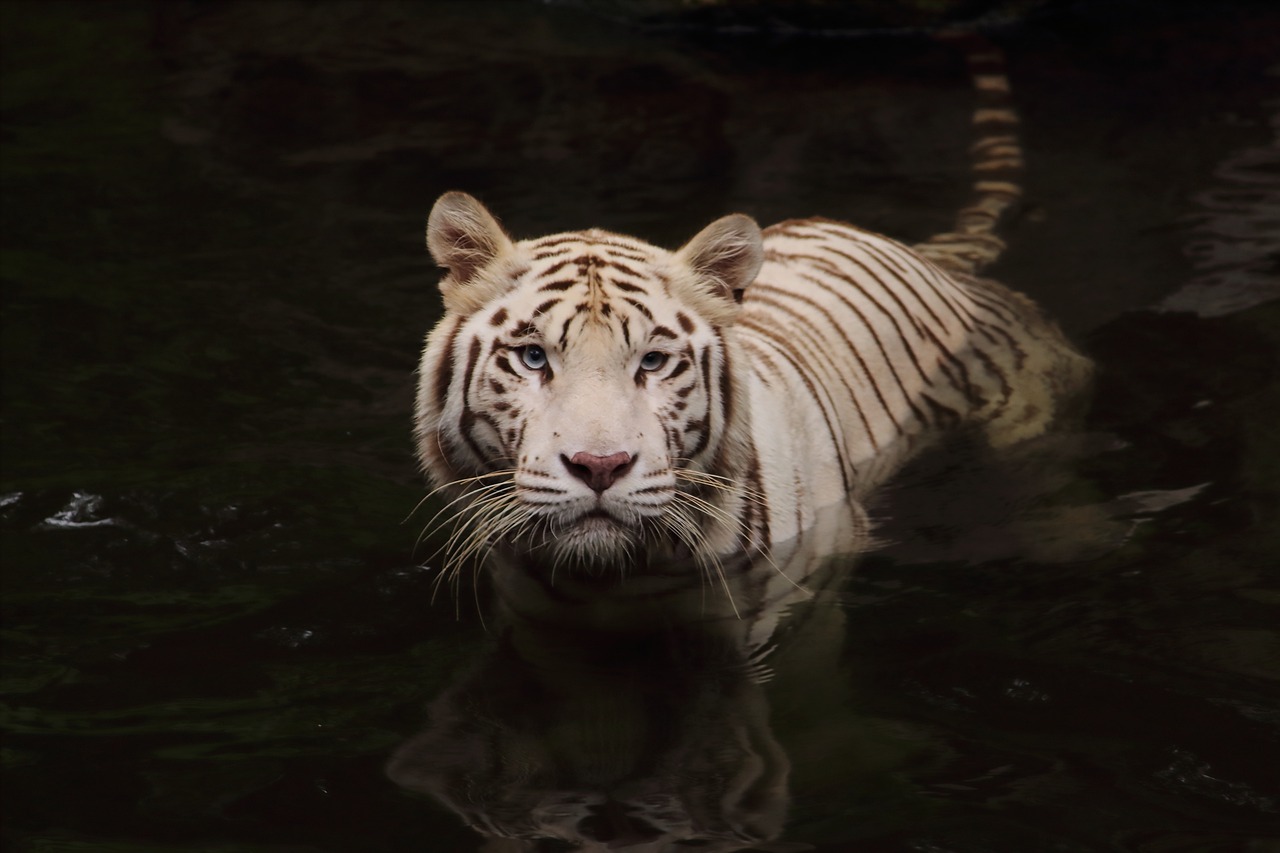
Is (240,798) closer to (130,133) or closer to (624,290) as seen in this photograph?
(624,290)

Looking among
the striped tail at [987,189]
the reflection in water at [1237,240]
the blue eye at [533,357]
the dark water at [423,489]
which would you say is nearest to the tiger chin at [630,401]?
the blue eye at [533,357]

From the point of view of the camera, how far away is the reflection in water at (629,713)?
2584mm

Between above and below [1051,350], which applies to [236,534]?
below

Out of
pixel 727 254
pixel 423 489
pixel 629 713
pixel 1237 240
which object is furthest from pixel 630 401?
pixel 1237 240

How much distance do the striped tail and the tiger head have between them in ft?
6.05

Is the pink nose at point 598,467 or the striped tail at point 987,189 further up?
the striped tail at point 987,189

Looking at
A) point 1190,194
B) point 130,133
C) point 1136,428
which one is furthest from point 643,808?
point 130,133

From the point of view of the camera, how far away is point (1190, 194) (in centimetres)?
528

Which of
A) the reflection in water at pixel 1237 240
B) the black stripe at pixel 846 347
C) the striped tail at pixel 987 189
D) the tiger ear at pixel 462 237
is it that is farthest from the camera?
the striped tail at pixel 987 189

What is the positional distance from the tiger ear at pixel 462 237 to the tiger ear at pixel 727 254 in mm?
372

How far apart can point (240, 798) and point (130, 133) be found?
4.11m

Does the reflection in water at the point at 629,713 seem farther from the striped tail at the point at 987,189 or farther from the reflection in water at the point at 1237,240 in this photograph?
the reflection in water at the point at 1237,240

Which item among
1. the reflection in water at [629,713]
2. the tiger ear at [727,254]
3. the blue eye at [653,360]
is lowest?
the reflection in water at [629,713]

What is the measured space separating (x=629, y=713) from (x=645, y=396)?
0.62 meters
